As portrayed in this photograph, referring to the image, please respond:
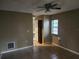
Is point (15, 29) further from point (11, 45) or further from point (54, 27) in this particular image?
point (54, 27)

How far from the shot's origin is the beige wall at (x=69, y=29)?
5.51m

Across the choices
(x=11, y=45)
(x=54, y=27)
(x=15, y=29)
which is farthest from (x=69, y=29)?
(x=11, y=45)

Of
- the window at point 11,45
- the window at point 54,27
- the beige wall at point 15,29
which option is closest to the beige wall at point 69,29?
the window at point 54,27

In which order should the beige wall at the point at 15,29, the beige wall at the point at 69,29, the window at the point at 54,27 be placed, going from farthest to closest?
the window at the point at 54,27, the beige wall at the point at 15,29, the beige wall at the point at 69,29

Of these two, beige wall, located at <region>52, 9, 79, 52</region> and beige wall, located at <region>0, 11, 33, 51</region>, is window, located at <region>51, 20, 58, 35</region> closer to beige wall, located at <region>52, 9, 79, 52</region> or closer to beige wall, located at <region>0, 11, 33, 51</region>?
beige wall, located at <region>52, 9, 79, 52</region>

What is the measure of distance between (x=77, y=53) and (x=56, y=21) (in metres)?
3.04

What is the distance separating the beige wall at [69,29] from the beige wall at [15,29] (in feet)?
7.36

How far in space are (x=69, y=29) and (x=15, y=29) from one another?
11.0 ft

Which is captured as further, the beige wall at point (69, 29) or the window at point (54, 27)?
the window at point (54, 27)

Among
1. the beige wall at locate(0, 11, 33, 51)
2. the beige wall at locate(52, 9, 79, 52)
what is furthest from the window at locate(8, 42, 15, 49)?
the beige wall at locate(52, 9, 79, 52)

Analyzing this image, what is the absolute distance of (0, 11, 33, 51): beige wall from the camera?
18.7 ft

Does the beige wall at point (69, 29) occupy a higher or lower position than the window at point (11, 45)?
higher

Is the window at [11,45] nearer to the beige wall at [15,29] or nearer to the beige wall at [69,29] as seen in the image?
the beige wall at [15,29]

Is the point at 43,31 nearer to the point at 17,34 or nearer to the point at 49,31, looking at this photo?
the point at 49,31
